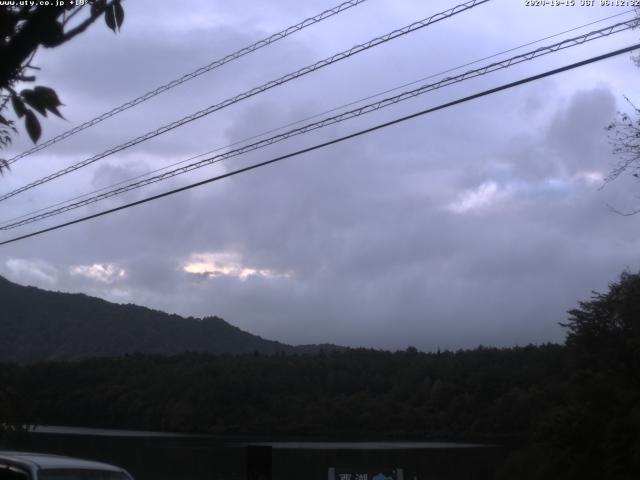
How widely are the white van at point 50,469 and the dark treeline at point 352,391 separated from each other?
23553mm

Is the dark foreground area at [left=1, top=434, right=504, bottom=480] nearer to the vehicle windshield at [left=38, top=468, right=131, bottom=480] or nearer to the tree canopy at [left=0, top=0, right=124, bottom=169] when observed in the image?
the vehicle windshield at [left=38, top=468, right=131, bottom=480]

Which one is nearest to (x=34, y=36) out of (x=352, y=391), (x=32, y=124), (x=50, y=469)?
(x=32, y=124)

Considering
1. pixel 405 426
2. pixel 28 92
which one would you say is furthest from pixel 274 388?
pixel 28 92

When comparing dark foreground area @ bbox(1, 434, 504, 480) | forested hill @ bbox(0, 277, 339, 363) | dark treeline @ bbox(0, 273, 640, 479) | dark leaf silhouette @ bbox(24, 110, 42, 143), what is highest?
forested hill @ bbox(0, 277, 339, 363)

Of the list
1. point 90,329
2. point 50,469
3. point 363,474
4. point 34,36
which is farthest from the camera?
point 90,329

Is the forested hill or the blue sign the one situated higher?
the forested hill

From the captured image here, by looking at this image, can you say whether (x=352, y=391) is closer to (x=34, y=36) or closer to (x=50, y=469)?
(x=50, y=469)

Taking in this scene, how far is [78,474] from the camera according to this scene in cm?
809

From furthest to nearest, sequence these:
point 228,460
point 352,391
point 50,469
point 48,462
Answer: point 352,391 → point 228,460 → point 48,462 → point 50,469

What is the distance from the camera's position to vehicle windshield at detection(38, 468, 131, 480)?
25.5 feet

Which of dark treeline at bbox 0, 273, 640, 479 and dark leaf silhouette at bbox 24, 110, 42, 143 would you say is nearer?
dark leaf silhouette at bbox 24, 110, 42, 143

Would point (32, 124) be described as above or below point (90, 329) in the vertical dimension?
below

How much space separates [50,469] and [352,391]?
57.9 metres

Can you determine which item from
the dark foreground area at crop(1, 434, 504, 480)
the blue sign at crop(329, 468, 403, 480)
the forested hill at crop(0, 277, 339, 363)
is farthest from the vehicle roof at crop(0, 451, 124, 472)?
the forested hill at crop(0, 277, 339, 363)
